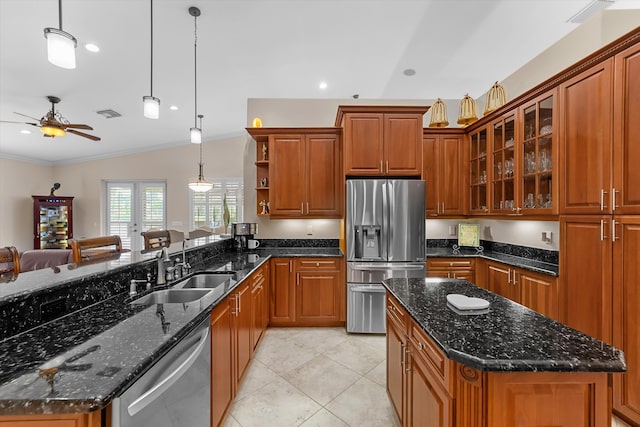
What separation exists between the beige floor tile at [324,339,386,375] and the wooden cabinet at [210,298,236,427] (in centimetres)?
114

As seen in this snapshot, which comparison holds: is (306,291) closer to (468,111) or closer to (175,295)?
(175,295)

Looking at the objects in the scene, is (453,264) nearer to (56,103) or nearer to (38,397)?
(38,397)

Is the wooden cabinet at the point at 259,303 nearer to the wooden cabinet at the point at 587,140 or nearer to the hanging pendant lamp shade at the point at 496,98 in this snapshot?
the wooden cabinet at the point at 587,140

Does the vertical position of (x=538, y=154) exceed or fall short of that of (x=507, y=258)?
it exceeds it

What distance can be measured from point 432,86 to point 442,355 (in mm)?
3933

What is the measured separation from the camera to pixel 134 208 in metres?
7.44

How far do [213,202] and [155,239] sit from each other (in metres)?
4.52

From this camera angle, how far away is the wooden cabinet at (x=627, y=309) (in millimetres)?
1762

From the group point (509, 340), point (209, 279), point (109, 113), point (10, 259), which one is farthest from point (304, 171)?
point (109, 113)

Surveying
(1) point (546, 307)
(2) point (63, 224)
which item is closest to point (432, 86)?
(1) point (546, 307)

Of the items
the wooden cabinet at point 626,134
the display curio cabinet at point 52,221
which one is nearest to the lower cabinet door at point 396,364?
the wooden cabinet at point 626,134

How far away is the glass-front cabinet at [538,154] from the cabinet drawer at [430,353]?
206 centimetres

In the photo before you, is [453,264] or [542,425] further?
[453,264]

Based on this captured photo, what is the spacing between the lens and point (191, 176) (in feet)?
24.2
